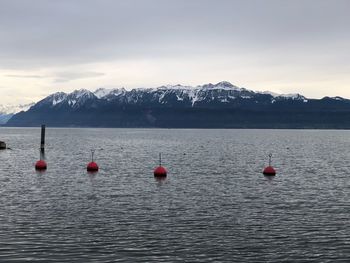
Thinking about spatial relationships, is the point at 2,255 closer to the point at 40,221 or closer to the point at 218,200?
the point at 40,221

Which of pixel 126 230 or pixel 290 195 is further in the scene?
pixel 290 195

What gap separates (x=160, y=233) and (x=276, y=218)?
11.5 m

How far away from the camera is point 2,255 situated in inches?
1193

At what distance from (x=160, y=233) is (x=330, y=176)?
5085 cm

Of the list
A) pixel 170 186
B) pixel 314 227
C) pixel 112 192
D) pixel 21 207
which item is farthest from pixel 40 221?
pixel 170 186

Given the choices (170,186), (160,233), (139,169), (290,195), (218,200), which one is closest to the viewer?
(160,233)

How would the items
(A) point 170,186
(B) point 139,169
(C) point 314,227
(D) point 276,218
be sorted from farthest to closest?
(B) point 139,169 < (A) point 170,186 < (D) point 276,218 < (C) point 314,227

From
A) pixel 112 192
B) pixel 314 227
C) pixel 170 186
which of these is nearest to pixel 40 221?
pixel 112 192

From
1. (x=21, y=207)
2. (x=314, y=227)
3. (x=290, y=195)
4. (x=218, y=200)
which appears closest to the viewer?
(x=314, y=227)

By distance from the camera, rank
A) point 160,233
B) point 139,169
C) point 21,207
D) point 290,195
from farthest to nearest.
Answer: point 139,169 < point 290,195 < point 21,207 < point 160,233

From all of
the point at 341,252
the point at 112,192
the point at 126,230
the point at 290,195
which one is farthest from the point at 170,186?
the point at 341,252

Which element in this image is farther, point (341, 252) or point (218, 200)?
point (218, 200)

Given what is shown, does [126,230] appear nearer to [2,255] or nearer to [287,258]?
[2,255]

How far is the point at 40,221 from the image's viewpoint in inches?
1567
